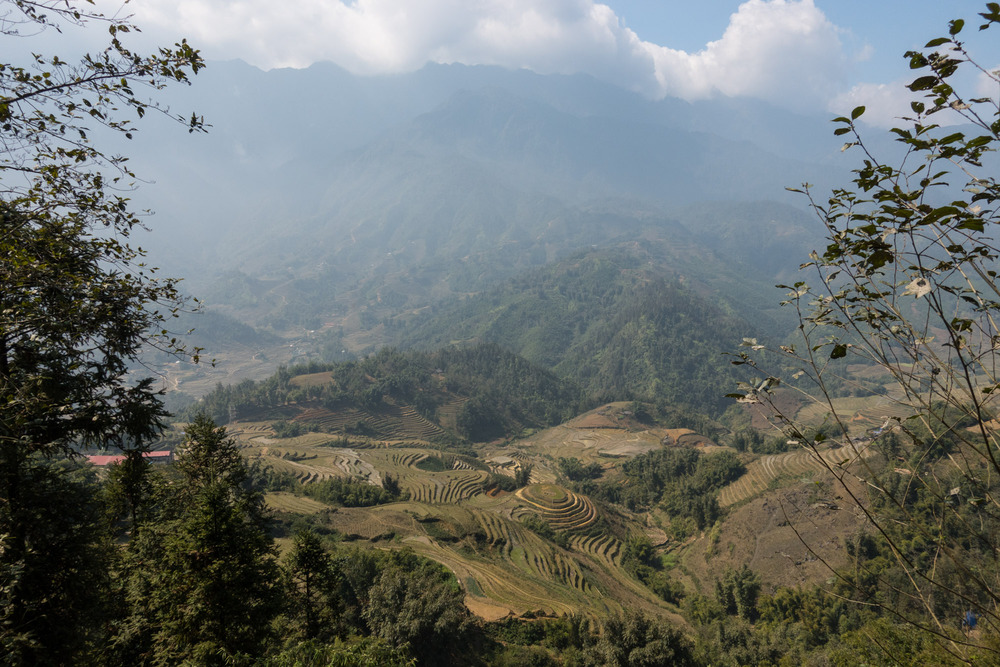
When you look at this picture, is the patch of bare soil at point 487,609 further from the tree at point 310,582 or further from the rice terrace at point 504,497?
the tree at point 310,582

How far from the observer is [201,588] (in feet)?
31.9

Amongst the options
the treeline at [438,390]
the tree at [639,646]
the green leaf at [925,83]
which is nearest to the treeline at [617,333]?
the treeline at [438,390]

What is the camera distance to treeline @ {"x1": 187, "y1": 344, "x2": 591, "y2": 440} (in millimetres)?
81750

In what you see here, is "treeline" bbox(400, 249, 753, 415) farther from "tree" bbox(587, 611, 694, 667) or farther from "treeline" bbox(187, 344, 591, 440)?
"tree" bbox(587, 611, 694, 667)

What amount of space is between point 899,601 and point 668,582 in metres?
14.1

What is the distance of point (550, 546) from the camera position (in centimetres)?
3753

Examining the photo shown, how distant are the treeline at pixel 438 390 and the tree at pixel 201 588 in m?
75.1

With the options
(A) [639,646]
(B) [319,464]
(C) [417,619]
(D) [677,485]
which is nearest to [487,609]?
(C) [417,619]

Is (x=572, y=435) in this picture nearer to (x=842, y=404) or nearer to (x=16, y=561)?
(x=842, y=404)

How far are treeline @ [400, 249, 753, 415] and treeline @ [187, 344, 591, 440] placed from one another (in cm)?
1383

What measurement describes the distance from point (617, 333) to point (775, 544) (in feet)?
378

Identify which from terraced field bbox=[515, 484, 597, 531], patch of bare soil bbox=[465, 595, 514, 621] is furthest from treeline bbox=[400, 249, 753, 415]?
patch of bare soil bbox=[465, 595, 514, 621]

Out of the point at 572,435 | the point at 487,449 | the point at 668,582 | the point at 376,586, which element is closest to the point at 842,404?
the point at 572,435

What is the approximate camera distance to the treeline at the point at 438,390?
268ft
